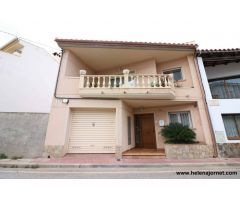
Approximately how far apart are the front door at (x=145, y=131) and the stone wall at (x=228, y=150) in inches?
144

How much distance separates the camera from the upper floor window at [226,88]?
824 centimetres

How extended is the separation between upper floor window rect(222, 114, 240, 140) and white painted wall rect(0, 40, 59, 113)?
39.4 feet

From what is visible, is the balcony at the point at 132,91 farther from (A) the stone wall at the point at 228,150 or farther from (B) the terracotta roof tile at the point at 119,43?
(A) the stone wall at the point at 228,150

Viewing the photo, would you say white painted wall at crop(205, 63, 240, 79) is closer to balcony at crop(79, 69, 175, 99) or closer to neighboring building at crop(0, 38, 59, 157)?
balcony at crop(79, 69, 175, 99)

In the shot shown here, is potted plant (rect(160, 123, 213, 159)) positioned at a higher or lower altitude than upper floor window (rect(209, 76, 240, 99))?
lower

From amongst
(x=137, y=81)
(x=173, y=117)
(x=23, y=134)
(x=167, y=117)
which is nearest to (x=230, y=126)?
(x=173, y=117)

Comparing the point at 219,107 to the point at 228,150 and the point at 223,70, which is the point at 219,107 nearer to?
the point at 228,150

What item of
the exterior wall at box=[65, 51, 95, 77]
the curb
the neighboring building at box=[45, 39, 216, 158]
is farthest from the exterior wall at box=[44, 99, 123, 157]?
Result: the exterior wall at box=[65, 51, 95, 77]

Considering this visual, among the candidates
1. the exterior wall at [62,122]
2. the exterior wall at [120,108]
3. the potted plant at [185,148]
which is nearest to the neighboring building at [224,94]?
the exterior wall at [120,108]

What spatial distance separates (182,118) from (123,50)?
233 inches

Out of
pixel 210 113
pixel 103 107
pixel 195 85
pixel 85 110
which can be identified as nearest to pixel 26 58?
pixel 85 110

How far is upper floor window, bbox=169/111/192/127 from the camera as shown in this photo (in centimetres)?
822

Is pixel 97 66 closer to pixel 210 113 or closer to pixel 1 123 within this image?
pixel 1 123

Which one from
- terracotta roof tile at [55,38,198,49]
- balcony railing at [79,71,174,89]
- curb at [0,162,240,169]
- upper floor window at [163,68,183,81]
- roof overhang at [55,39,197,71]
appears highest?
terracotta roof tile at [55,38,198,49]
